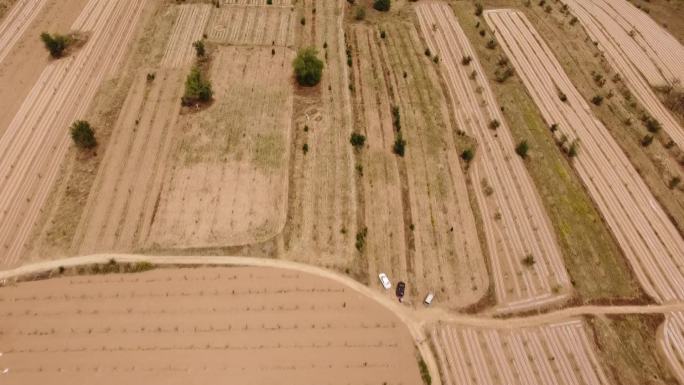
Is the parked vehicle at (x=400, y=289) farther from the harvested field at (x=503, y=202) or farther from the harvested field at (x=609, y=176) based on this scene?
the harvested field at (x=609, y=176)

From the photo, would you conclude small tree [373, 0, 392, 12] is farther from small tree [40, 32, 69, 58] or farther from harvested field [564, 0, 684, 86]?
small tree [40, 32, 69, 58]

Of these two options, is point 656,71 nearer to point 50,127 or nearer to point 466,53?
point 466,53

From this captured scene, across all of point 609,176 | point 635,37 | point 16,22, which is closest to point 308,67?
point 609,176

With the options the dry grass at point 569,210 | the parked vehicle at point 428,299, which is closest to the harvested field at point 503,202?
the dry grass at point 569,210

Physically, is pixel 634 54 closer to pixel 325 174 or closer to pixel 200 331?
pixel 325 174

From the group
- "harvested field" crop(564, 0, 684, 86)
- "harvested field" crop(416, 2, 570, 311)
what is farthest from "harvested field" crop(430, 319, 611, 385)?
"harvested field" crop(564, 0, 684, 86)
